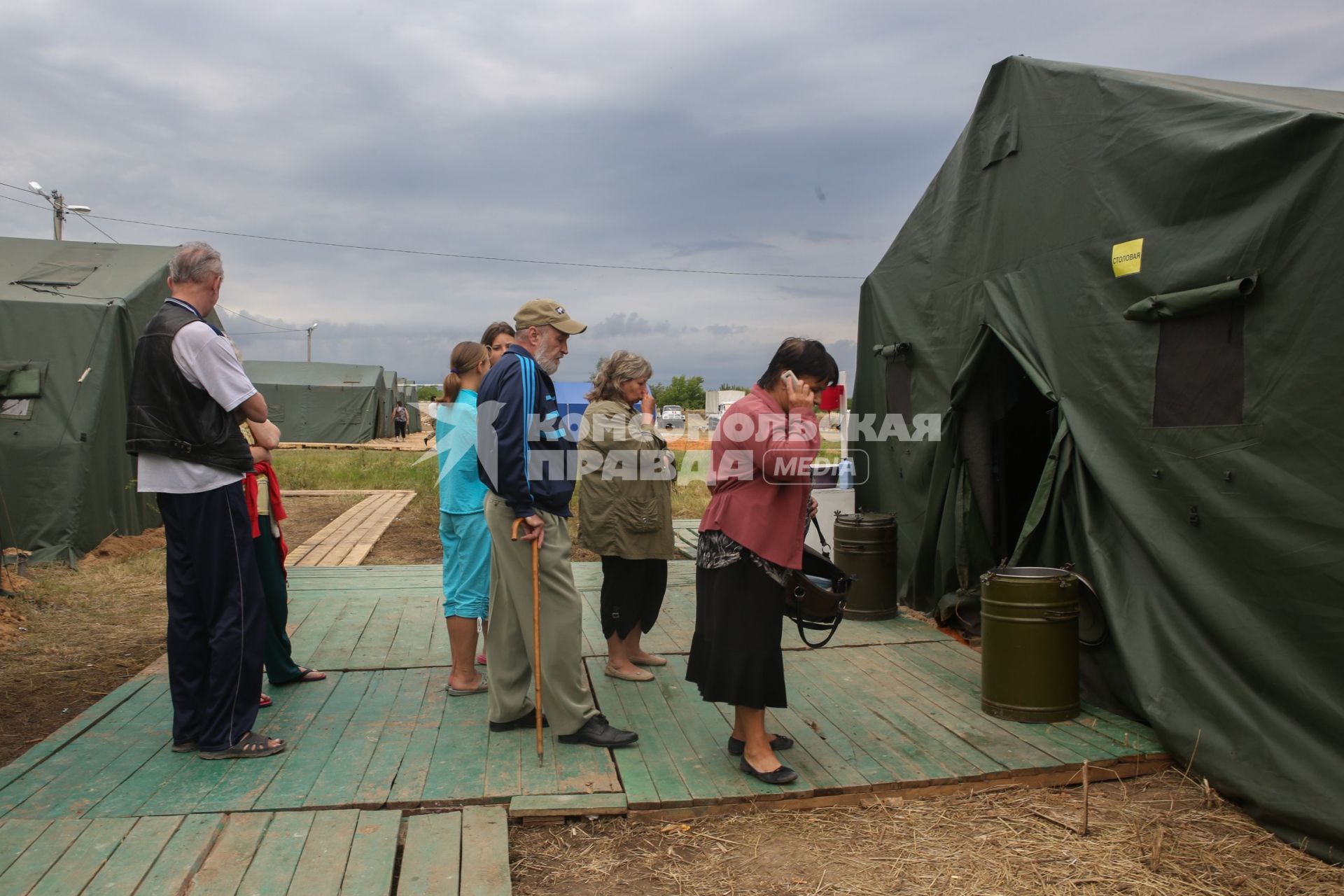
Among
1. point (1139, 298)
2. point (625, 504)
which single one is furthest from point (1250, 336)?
point (625, 504)

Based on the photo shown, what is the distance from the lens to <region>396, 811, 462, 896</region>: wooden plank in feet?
9.56

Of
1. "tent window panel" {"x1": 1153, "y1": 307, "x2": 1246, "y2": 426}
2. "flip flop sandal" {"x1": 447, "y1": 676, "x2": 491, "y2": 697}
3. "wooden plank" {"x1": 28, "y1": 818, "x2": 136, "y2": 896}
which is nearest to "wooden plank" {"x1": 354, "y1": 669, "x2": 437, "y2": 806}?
"flip flop sandal" {"x1": 447, "y1": 676, "x2": 491, "y2": 697}

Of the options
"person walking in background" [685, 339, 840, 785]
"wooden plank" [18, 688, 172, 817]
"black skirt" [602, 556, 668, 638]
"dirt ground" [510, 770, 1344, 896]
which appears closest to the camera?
"dirt ground" [510, 770, 1344, 896]

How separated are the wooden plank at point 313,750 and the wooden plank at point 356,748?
3 centimetres

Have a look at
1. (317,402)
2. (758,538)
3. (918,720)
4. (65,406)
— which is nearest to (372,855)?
(758,538)

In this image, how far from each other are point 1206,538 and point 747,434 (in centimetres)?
199

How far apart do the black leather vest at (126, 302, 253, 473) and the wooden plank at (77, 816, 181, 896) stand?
134cm

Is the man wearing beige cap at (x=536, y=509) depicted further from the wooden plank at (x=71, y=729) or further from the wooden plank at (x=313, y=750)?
the wooden plank at (x=71, y=729)

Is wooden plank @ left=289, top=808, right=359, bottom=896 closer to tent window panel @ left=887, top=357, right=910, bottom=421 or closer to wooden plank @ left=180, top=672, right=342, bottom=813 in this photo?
wooden plank @ left=180, top=672, right=342, bottom=813

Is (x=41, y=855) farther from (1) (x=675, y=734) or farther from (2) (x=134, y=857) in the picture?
(1) (x=675, y=734)

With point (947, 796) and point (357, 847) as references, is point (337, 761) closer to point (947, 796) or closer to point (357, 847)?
point (357, 847)

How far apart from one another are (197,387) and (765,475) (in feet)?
7.46

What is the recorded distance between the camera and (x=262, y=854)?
121 inches

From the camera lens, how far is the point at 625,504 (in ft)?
15.8
